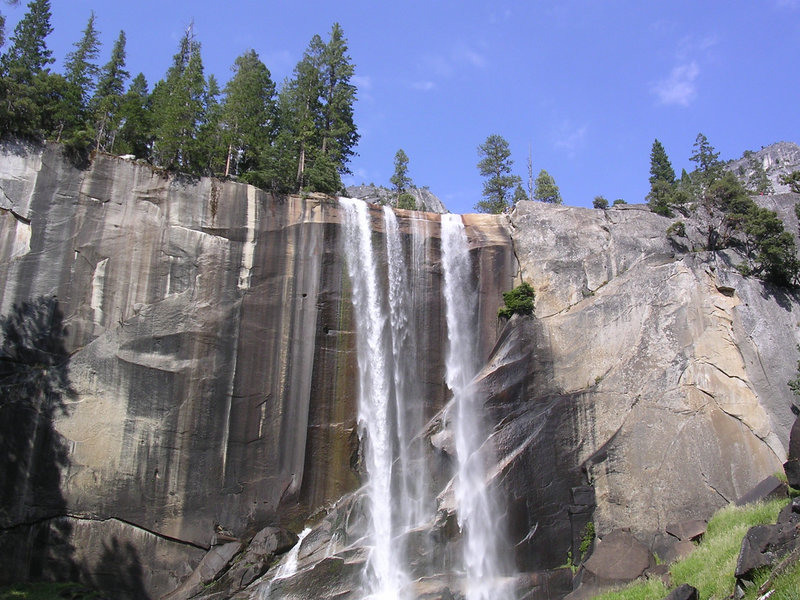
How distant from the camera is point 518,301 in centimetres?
3212

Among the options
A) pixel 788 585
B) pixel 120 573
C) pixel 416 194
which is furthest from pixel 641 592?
pixel 416 194

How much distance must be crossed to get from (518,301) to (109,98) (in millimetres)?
24178

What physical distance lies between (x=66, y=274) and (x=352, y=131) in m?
24.0

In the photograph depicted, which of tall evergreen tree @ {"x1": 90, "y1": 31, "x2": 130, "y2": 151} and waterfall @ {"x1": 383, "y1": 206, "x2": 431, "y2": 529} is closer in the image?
waterfall @ {"x1": 383, "y1": 206, "x2": 431, "y2": 529}

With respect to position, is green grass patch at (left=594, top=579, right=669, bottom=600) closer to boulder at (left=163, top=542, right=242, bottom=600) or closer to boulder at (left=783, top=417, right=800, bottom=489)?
boulder at (left=783, top=417, right=800, bottom=489)

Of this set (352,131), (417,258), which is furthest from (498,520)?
(352,131)

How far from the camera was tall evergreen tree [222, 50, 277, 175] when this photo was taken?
37250mm

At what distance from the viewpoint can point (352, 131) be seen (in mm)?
46625

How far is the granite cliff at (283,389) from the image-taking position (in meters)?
25.4

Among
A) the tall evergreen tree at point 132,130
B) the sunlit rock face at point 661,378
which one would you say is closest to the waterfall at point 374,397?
the sunlit rock face at point 661,378

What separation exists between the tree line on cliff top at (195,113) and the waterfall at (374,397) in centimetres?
496

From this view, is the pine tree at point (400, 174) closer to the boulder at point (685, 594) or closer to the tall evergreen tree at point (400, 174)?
the tall evergreen tree at point (400, 174)

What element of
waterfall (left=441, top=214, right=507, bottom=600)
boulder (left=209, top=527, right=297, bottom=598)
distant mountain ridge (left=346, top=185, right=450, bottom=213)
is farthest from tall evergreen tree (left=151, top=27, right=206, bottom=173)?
distant mountain ridge (left=346, top=185, right=450, bottom=213)

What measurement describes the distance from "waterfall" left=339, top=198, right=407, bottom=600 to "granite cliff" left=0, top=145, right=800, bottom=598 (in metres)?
0.59
